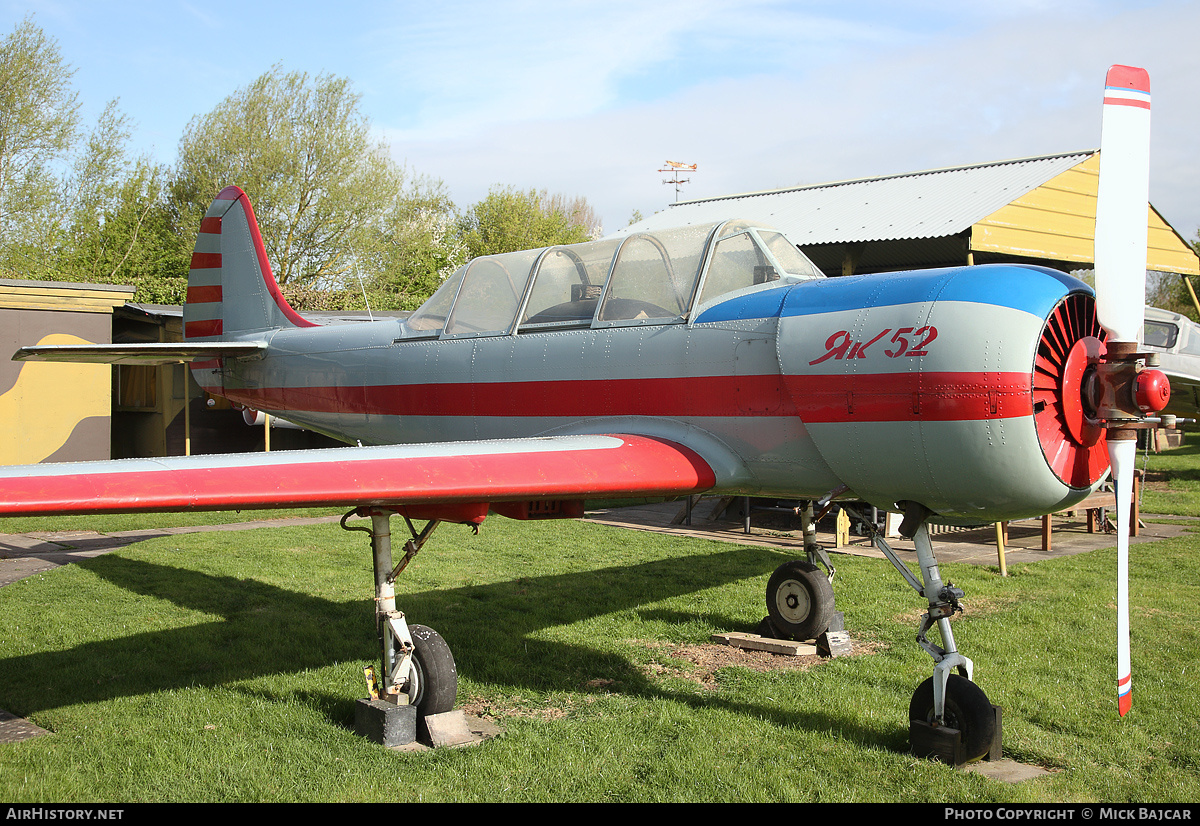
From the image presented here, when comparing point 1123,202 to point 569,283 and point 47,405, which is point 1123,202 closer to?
point 569,283

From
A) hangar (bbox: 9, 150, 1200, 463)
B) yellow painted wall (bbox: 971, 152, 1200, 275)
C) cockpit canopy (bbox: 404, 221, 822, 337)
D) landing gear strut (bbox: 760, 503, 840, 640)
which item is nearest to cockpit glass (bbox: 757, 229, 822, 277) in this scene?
cockpit canopy (bbox: 404, 221, 822, 337)

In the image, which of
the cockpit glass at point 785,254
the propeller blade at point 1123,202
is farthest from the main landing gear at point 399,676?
the propeller blade at point 1123,202

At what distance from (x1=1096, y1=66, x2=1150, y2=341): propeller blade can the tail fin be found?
7244 millimetres

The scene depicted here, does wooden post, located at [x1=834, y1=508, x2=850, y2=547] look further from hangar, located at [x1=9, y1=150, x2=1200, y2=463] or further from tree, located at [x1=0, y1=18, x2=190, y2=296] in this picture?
tree, located at [x1=0, y1=18, x2=190, y2=296]

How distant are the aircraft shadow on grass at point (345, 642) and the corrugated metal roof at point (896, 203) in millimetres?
7336

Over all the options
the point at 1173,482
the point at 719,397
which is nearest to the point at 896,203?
the point at 1173,482

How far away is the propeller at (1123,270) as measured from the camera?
407cm

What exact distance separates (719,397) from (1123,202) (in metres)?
2.29

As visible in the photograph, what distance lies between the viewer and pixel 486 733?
16.0ft

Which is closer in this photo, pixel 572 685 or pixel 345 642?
pixel 572 685

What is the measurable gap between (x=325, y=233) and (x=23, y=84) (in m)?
10.4

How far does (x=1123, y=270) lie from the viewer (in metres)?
4.09
